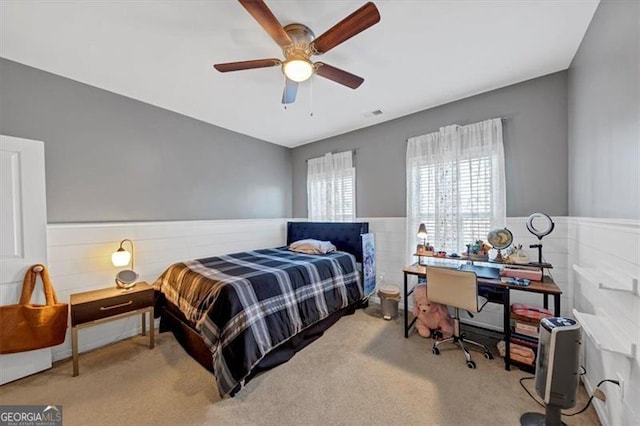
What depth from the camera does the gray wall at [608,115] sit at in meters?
1.30

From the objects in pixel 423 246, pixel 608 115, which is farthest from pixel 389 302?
pixel 608 115

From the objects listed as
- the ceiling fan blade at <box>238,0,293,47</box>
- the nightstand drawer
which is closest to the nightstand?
the nightstand drawer

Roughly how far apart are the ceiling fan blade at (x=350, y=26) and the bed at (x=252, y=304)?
201cm

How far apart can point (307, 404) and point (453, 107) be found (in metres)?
3.50

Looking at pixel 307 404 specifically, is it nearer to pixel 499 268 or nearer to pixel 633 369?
pixel 633 369

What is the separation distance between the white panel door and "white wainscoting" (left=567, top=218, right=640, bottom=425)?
13.6ft

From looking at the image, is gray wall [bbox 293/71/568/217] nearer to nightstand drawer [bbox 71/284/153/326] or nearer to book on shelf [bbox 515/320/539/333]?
book on shelf [bbox 515/320/539/333]

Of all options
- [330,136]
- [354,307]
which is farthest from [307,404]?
[330,136]

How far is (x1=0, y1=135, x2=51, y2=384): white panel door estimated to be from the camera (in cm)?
204

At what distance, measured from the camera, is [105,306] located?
2.29 metres

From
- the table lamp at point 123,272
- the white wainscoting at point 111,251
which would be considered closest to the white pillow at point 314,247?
the white wainscoting at point 111,251

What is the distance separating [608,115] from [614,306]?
120 cm

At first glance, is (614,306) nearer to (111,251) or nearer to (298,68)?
(298,68)

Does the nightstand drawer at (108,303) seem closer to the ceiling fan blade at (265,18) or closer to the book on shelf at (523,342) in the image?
the ceiling fan blade at (265,18)
